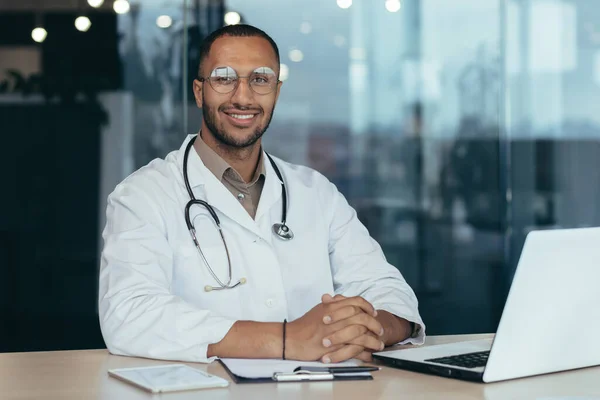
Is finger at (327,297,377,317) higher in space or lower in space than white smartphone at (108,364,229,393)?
higher

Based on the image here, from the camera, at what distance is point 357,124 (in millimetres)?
4590

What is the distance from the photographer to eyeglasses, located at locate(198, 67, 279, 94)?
2.32 m

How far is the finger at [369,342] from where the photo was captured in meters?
1.81

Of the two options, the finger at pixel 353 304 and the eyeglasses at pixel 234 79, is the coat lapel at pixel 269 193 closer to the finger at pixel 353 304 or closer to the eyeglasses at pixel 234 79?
the eyeglasses at pixel 234 79

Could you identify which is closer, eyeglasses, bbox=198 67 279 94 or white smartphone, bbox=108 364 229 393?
white smartphone, bbox=108 364 229 393

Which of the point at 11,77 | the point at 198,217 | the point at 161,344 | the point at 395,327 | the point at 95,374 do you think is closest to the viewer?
the point at 95,374

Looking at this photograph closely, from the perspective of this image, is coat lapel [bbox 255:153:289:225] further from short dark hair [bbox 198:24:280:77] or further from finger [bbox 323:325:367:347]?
finger [bbox 323:325:367:347]

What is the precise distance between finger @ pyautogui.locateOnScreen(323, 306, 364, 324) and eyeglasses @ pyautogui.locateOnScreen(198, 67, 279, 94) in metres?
0.76

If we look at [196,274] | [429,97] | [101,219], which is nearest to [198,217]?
[196,274]

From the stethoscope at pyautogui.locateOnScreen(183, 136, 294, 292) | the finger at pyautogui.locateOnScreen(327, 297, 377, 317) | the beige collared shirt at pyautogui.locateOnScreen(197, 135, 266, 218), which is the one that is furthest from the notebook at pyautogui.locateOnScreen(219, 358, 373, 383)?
the beige collared shirt at pyautogui.locateOnScreen(197, 135, 266, 218)

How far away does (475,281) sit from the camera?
4797 mm

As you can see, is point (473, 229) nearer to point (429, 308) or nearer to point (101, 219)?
point (429, 308)

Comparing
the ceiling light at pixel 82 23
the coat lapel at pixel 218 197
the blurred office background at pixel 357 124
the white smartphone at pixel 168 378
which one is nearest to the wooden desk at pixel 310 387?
the white smartphone at pixel 168 378

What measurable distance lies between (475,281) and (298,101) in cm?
142
